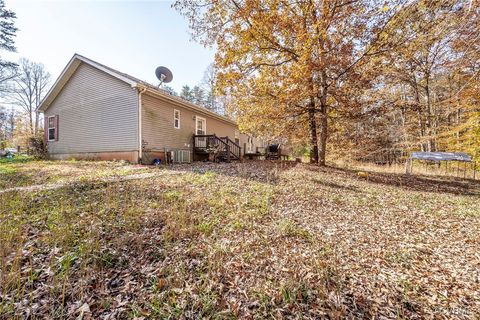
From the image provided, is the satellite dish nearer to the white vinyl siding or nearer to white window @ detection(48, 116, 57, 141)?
the white vinyl siding

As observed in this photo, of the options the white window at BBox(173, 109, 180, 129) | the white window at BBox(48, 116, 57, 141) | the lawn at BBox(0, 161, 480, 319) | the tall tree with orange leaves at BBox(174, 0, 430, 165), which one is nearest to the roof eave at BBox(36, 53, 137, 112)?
the white window at BBox(48, 116, 57, 141)

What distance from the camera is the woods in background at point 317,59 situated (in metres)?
7.14

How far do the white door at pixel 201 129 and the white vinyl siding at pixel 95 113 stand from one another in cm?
441

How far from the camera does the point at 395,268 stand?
2.56 m

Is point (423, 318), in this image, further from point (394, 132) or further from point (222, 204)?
point (394, 132)

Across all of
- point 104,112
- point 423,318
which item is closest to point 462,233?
point 423,318

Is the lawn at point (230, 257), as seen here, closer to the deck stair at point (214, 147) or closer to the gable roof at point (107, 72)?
the gable roof at point (107, 72)

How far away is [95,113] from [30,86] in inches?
1102

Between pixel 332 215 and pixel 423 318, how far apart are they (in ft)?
7.90

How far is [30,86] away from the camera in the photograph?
96.7 ft

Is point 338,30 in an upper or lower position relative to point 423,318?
upper

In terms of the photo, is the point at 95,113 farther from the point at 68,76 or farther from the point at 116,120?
the point at 68,76

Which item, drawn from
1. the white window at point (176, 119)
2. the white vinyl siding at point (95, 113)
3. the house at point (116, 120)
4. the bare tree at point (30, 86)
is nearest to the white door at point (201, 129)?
the house at point (116, 120)

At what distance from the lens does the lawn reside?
200 centimetres
